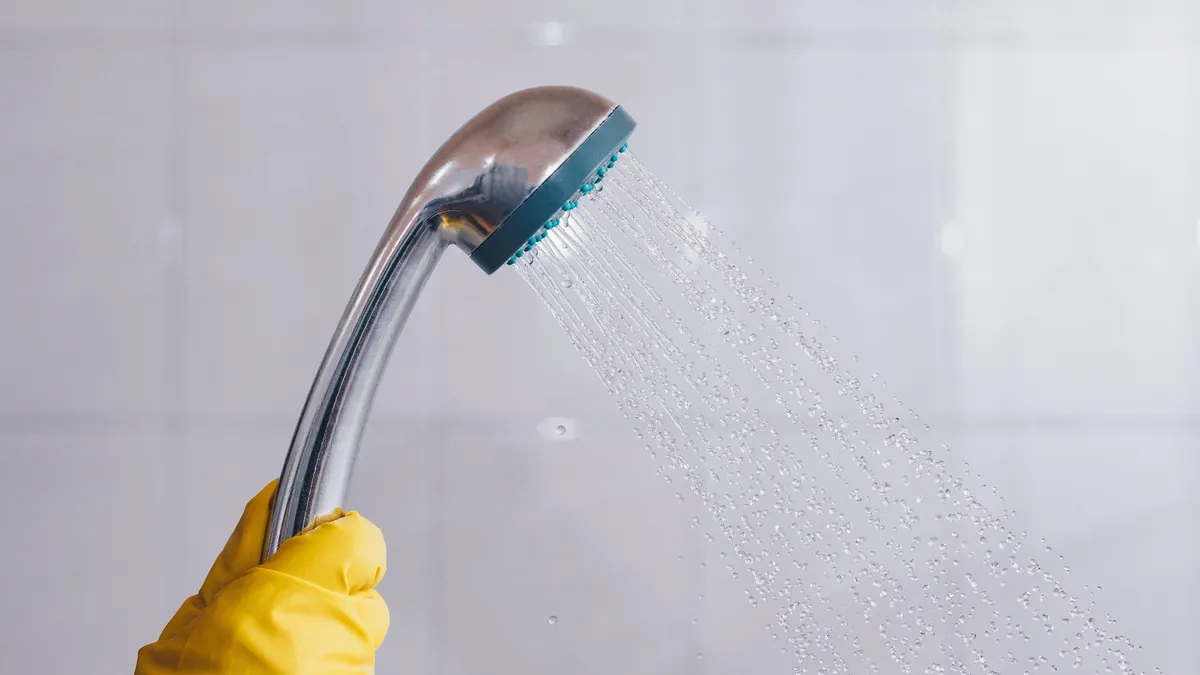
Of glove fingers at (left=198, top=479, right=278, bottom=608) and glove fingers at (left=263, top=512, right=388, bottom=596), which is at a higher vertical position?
glove fingers at (left=198, top=479, right=278, bottom=608)

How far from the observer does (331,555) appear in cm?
43

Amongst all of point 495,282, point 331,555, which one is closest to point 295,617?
point 331,555

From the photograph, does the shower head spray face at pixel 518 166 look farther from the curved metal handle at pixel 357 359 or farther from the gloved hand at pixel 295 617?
the gloved hand at pixel 295 617

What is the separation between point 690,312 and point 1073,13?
54 cm

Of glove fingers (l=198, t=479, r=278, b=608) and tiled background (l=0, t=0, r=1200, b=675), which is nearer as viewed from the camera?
glove fingers (l=198, t=479, r=278, b=608)

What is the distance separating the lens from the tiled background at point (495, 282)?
36.2 inches

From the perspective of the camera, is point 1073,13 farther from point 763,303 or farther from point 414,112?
point 414,112

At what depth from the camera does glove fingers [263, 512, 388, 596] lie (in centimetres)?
43

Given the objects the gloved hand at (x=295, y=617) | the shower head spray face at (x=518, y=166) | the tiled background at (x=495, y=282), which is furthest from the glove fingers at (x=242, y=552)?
the tiled background at (x=495, y=282)

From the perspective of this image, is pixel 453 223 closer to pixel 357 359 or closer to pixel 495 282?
pixel 357 359

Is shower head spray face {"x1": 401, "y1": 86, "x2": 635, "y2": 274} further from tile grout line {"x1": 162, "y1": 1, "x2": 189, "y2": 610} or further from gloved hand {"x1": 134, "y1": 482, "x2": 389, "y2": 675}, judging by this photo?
tile grout line {"x1": 162, "y1": 1, "x2": 189, "y2": 610}

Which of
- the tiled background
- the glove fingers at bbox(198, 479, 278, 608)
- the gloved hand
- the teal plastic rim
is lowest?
the gloved hand

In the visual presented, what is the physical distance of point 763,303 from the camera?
91 cm

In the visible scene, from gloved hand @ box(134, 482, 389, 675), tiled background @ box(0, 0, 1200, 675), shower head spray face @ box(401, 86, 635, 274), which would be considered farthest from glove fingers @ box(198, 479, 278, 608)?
tiled background @ box(0, 0, 1200, 675)
